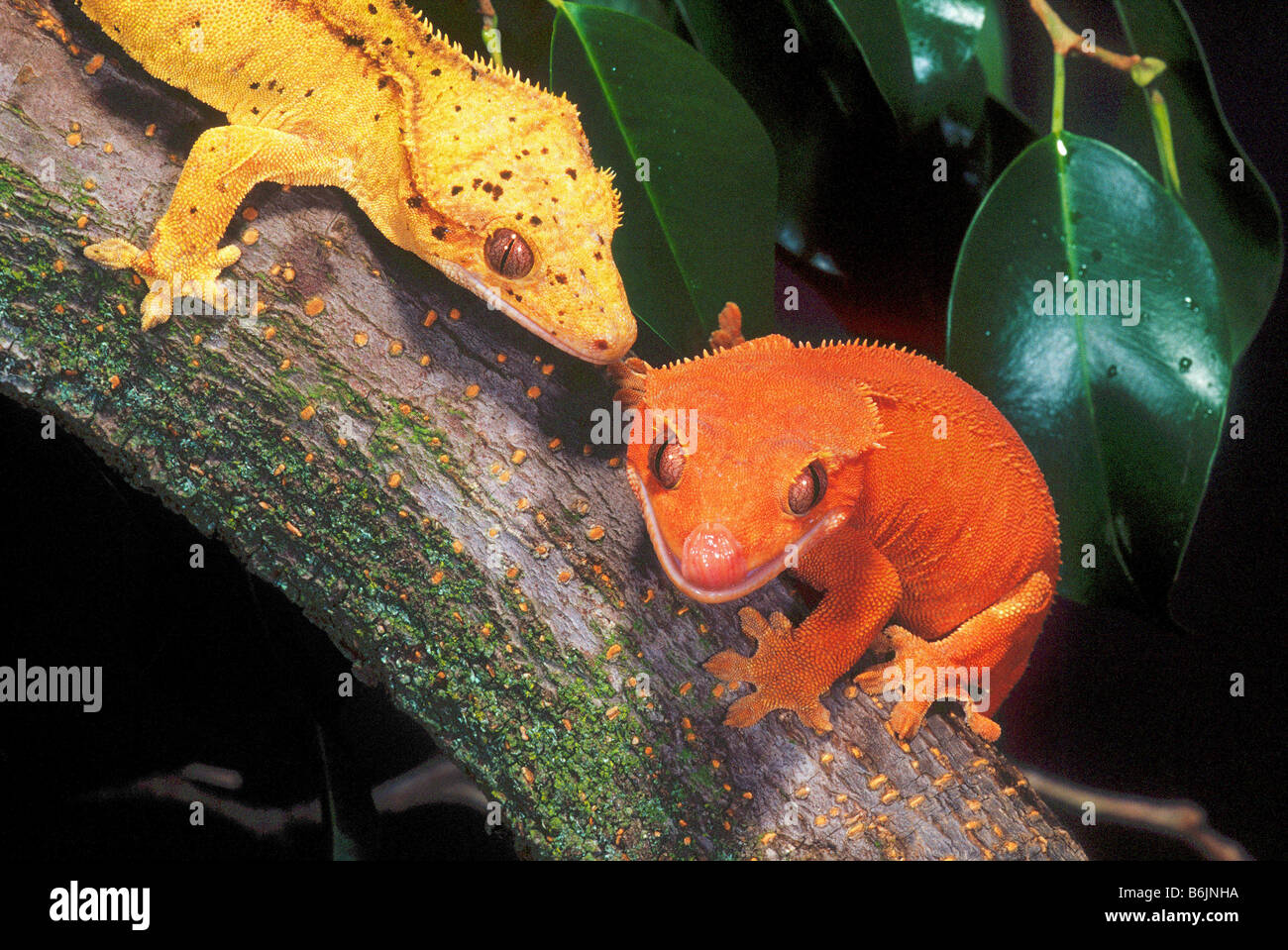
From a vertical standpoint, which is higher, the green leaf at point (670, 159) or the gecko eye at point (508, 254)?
the green leaf at point (670, 159)

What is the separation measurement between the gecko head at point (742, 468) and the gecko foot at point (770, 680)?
0.58 feet

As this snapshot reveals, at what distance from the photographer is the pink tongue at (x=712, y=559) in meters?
1.44

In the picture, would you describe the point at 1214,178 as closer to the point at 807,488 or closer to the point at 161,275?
the point at 807,488

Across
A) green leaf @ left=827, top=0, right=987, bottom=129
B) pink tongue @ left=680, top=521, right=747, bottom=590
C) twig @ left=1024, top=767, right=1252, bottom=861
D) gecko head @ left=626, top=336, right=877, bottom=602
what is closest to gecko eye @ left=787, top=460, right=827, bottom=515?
gecko head @ left=626, top=336, right=877, bottom=602

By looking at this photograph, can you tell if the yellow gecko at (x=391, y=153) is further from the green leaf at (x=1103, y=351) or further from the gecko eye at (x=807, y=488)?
the green leaf at (x=1103, y=351)

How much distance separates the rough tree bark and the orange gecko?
0.09 m

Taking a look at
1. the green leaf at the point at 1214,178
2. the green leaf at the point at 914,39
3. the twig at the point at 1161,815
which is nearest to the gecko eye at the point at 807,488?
the green leaf at the point at 914,39

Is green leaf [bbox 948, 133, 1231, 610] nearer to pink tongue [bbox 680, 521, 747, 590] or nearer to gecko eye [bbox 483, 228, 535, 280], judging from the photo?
pink tongue [bbox 680, 521, 747, 590]

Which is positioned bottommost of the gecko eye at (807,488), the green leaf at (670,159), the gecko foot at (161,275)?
the gecko eye at (807,488)

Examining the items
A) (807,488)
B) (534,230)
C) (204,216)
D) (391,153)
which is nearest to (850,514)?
(807,488)

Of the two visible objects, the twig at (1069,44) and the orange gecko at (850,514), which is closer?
the orange gecko at (850,514)
